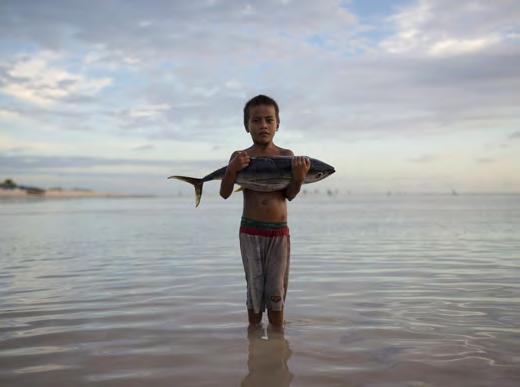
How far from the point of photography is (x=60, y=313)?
18.0 ft

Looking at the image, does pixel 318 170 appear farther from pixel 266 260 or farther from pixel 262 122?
pixel 266 260

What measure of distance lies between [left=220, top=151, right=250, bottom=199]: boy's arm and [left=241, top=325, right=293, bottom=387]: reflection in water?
53.7 inches

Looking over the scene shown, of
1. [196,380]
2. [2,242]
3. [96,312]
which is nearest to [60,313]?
[96,312]

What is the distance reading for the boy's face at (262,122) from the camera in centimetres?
471

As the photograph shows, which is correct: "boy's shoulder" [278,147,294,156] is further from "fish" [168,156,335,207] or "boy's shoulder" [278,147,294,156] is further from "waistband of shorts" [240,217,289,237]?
"waistband of shorts" [240,217,289,237]

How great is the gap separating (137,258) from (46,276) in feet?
7.09

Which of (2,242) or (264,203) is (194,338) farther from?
(2,242)

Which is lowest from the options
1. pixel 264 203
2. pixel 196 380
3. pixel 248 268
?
pixel 196 380

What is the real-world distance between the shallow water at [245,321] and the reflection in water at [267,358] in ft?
0.05

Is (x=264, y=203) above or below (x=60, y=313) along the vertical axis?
above

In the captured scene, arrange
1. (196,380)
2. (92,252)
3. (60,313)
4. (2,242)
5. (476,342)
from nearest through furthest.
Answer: (196,380) < (476,342) < (60,313) < (92,252) < (2,242)

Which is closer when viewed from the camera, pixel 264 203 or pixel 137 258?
pixel 264 203

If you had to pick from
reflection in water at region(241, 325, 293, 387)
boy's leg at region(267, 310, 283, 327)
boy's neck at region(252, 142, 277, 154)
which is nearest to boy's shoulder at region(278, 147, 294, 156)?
boy's neck at region(252, 142, 277, 154)

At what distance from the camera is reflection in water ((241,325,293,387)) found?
11.5ft
